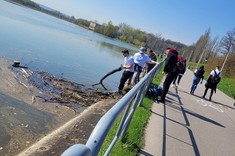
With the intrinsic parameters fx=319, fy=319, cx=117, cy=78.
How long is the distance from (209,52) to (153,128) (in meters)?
98.5

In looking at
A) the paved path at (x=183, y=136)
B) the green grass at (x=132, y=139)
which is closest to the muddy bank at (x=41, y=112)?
the green grass at (x=132, y=139)

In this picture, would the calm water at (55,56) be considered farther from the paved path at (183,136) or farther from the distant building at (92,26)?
the distant building at (92,26)

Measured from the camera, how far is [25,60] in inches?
785

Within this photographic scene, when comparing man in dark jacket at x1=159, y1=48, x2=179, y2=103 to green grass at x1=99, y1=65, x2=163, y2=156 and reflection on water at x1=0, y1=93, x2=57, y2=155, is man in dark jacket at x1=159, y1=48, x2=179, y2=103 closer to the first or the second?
green grass at x1=99, y1=65, x2=163, y2=156

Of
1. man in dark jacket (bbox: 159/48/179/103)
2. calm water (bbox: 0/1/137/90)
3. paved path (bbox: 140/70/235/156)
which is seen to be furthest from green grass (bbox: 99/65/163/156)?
calm water (bbox: 0/1/137/90)

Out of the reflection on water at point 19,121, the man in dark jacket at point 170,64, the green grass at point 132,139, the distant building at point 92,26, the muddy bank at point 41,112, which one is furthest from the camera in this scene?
the distant building at point 92,26

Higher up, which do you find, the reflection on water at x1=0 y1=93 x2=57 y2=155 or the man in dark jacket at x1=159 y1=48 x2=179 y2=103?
the man in dark jacket at x1=159 y1=48 x2=179 y2=103

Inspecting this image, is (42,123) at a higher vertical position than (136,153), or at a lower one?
lower

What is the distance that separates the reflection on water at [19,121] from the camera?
7427 millimetres

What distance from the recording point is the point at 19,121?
862 cm

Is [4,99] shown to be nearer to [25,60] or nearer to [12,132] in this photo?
[12,132]

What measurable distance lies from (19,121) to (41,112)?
1.34 meters

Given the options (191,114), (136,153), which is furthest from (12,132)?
(191,114)

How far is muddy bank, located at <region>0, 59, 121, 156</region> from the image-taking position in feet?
22.5
